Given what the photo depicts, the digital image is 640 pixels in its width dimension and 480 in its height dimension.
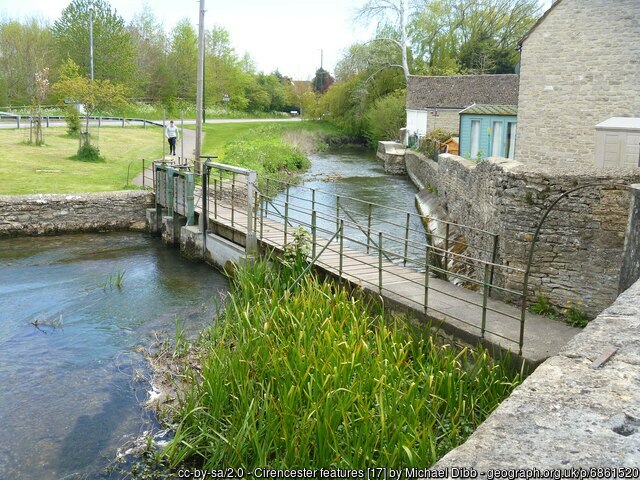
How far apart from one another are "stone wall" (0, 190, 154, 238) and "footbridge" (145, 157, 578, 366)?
0.74m

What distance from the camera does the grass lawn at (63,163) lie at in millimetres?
20889

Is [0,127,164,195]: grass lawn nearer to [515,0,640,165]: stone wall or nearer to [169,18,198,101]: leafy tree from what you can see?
[515,0,640,165]: stone wall

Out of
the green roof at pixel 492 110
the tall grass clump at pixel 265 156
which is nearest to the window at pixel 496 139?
the green roof at pixel 492 110

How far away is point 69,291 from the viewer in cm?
1357

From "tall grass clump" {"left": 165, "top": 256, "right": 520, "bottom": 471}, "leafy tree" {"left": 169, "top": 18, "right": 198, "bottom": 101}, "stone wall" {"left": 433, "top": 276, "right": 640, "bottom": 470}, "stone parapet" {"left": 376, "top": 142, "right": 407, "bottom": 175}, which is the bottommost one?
"tall grass clump" {"left": 165, "top": 256, "right": 520, "bottom": 471}

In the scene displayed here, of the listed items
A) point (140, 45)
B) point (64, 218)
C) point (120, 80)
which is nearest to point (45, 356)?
point (64, 218)

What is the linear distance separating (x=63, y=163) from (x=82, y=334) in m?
15.2

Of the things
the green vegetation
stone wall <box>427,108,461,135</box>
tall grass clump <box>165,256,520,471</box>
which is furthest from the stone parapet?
tall grass clump <box>165,256,520,471</box>

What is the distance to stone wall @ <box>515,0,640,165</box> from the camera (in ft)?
58.5

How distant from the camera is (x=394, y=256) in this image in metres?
12.7

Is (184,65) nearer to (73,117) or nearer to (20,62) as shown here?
(20,62)

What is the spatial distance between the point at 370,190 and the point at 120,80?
33661 mm

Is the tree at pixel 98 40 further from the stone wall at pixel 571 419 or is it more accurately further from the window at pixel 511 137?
the stone wall at pixel 571 419

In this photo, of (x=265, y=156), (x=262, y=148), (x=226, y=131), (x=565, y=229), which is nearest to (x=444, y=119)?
(x=262, y=148)
